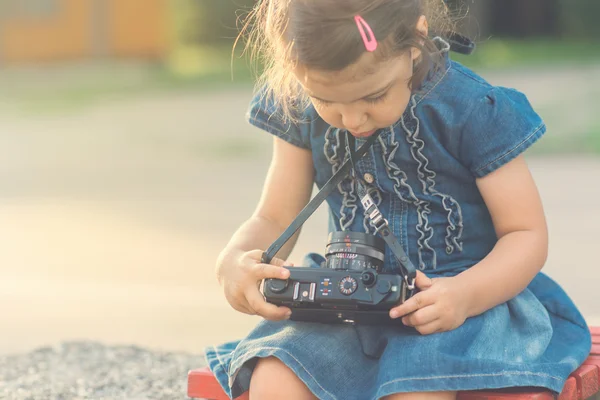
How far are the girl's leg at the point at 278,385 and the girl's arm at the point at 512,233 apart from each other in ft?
1.34

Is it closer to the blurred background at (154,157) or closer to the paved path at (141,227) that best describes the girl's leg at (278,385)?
the blurred background at (154,157)

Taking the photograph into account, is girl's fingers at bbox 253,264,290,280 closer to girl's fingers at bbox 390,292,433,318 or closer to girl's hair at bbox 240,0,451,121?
girl's fingers at bbox 390,292,433,318

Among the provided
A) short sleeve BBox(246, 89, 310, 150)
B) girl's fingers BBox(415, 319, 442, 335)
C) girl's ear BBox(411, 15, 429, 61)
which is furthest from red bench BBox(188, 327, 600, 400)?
girl's ear BBox(411, 15, 429, 61)

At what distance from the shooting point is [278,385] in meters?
2.21

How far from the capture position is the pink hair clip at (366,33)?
→ 2068 mm

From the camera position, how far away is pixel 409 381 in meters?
2.10

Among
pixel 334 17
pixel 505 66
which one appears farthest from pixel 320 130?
pixel 505 66

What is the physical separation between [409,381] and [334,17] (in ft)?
2.44

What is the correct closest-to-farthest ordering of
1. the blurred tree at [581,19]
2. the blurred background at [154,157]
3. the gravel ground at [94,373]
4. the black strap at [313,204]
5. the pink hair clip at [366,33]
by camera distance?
the pink hair clip at [366,33]
the black strap at [313,204]
the gravel ground at [94,373]
the blurred background at [154,157]
the blurred tree at [581,19]

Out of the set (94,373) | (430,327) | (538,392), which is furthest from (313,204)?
(94,373)

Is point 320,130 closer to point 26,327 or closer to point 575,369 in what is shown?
point 575,369

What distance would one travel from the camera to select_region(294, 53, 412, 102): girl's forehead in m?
2.09

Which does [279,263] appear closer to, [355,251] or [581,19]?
[355,251]

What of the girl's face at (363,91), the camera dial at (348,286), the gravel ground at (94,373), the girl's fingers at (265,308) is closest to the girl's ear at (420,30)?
the girl's face at (363,91)
